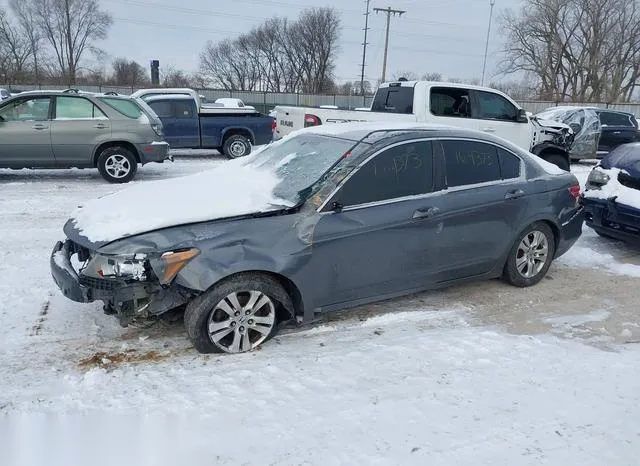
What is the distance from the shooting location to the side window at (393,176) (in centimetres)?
418

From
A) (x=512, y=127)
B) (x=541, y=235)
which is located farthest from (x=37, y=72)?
(x=541, y=235)

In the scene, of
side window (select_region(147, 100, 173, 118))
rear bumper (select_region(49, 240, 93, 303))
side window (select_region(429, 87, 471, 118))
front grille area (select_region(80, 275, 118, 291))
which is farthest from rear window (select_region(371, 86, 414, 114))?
front grille area (select_region(80, 275, 118, 291))

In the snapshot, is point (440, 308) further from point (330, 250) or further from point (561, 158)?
point (561, 158)

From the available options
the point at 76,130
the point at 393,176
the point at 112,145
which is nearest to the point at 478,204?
the point at 393,176

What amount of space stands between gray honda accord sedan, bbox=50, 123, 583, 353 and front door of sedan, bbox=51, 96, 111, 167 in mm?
5645

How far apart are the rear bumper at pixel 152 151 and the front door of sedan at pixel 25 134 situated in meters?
1.53

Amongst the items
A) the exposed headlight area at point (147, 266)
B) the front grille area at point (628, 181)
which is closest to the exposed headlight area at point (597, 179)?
the front grille area at point (628, 181)

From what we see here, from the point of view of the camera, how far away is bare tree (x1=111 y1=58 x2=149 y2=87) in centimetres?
6850

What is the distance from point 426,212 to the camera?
443 centimetres

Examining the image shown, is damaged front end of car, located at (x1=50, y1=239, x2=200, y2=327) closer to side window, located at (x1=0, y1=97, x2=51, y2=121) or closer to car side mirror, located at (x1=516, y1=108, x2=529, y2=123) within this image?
side window, located at (x1=0, y1=97, x2=51, y2=121)

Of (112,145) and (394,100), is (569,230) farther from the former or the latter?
(112,145)

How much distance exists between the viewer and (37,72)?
60688 mm

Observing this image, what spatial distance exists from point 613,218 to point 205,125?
10.6 meters

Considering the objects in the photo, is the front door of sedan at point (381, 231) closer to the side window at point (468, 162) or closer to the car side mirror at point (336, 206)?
the car side mirror at point (336, 206)
